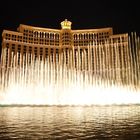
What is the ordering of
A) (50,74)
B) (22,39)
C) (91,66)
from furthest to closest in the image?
(22,39)
(91,66)
(50,74)

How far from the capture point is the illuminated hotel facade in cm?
9906

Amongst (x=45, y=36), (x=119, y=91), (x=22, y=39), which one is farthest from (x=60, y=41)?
(x=119, y=91)

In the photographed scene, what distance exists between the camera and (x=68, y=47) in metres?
107

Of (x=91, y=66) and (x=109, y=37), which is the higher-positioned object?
(x=109, y=37)

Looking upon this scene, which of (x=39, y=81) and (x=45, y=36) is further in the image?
(x=45, y=36)

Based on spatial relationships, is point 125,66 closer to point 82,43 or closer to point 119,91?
point 82,43

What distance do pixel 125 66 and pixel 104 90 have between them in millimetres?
41992

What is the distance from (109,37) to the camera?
105625 mm

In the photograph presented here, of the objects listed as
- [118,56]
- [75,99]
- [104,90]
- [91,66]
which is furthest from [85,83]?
[118,56]

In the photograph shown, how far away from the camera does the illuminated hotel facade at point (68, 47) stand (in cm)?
9906

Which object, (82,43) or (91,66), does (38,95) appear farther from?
(82,43)

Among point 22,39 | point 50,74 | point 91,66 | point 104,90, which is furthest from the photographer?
point 22,39

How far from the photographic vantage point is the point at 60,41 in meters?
110

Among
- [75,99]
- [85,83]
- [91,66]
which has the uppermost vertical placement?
[91,66]
